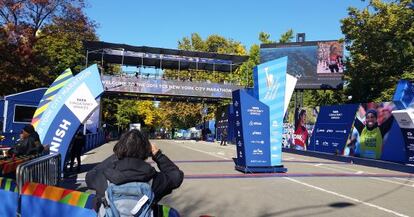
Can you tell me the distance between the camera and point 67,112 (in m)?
14.0

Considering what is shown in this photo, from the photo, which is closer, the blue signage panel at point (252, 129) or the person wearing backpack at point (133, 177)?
the person wearing backpack at point (133, 177)

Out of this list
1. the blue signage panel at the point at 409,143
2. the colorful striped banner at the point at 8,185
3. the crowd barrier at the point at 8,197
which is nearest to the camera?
the crowd barrier at the point at 8,197

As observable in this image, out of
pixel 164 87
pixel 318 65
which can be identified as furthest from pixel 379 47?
pixel 164 87

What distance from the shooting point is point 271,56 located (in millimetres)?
47438

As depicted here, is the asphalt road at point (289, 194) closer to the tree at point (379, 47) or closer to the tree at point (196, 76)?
the tree at point (379, 47)

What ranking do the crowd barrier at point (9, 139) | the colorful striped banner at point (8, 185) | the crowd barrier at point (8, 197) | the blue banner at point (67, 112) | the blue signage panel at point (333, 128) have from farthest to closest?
the blue signage panel at point (333, 128)
the crowd barrier at point (9, 139)
the blue banner at point (67, 112)
the colorful striped banner at point (8, 185)
the crowd barrier at point (8, 197)

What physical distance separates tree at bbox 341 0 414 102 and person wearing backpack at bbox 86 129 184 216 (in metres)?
32.2

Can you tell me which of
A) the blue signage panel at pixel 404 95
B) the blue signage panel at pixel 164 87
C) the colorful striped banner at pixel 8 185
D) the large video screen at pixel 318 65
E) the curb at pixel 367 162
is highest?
the large video screen at pixel 318 65

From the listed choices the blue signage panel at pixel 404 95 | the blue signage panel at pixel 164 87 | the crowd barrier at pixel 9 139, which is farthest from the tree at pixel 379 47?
the crowd barrier at pixel 9 139

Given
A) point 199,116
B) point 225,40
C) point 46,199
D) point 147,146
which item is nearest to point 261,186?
point 46,199

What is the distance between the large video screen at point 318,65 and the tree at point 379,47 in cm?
351

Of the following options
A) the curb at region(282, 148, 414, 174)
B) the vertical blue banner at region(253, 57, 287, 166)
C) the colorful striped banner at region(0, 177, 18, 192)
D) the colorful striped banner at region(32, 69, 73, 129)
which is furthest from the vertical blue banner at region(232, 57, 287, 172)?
the colorful striped banner at region(0, 177, 18, 192)

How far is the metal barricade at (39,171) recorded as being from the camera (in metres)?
6.78

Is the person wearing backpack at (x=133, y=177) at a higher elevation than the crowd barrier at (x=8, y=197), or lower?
higher
